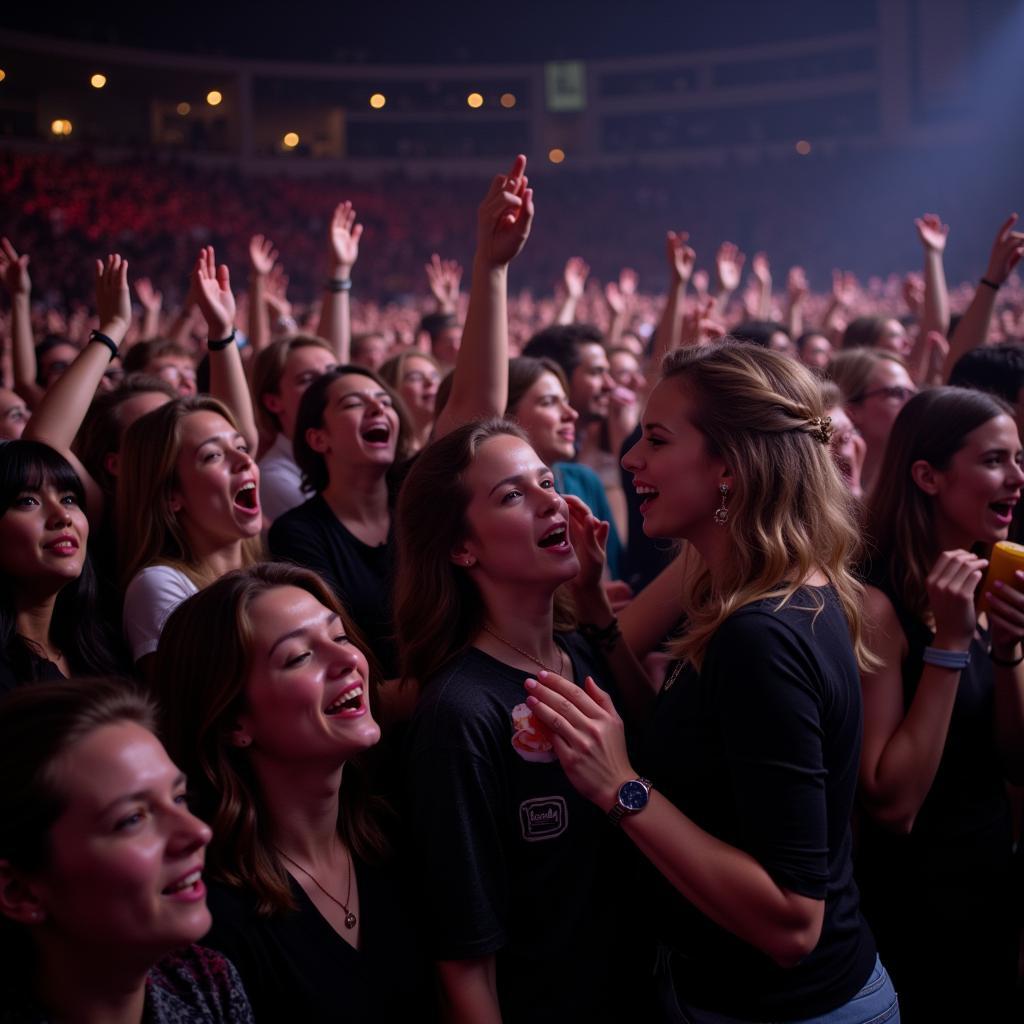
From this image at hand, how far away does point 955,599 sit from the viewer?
204cm

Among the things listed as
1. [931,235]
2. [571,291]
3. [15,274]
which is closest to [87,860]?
[15,274]

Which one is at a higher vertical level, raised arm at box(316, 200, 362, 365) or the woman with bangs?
raised arm at box(316, 200, 362, 365)

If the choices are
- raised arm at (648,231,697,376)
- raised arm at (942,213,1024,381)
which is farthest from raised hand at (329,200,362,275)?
raised arm at (942,213,1024,381)

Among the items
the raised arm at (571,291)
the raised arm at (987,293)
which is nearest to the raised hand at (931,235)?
the raised arm at (987,293)

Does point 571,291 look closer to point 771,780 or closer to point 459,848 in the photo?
point 459,848

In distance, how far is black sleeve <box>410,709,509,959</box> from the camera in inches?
67.4

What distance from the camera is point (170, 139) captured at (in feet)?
87.9

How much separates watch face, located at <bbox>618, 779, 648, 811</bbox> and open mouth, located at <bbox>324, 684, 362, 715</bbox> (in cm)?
47

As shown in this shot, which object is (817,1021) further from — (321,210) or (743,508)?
(321,210)

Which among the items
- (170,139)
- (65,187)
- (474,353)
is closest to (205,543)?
(474,353)

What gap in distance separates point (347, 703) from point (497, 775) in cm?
28

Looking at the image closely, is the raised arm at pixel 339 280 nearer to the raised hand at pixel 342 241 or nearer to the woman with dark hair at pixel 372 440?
the raised hand at pixel 342 241

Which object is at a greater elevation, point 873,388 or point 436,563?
point 873,388

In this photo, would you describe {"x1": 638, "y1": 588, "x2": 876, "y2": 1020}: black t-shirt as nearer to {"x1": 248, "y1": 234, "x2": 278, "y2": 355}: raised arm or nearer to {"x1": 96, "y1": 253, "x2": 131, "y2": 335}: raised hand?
{"x1": 96, "y1": 253, "x2": 131, "y2": 335}: raised hand
